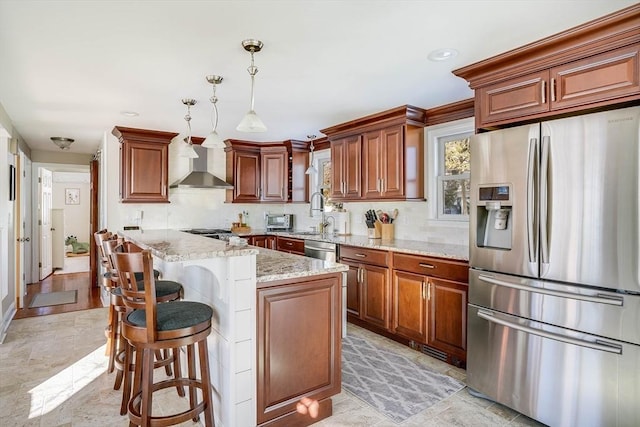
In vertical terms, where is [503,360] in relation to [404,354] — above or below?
above

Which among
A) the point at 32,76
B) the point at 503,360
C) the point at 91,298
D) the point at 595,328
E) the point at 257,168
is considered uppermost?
the point at 32,76

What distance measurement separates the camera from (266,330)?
6.74ft

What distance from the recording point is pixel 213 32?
2.13 m

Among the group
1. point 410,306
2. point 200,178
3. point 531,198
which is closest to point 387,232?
point 410,306

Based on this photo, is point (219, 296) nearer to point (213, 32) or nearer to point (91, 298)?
point (213, 32)

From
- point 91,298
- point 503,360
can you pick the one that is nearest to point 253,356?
point 503,360

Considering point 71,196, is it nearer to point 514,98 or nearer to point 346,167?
point 346,167

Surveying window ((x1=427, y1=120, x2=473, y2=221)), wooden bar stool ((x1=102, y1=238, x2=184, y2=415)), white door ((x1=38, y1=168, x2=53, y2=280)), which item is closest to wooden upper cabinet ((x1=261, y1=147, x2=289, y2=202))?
window ((x1=427, y1=120, x2=473, y2=221))

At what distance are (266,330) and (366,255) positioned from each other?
192 cm

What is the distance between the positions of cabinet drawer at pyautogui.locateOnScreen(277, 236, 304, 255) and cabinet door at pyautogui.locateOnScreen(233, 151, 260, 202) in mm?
854

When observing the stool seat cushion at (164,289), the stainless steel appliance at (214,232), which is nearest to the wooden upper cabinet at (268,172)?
the stainless steel appliance at (214,232)

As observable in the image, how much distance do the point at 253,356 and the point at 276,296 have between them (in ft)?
1.12

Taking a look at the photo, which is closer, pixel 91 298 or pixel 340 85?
pixel 340 85

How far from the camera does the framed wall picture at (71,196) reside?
1068cm
